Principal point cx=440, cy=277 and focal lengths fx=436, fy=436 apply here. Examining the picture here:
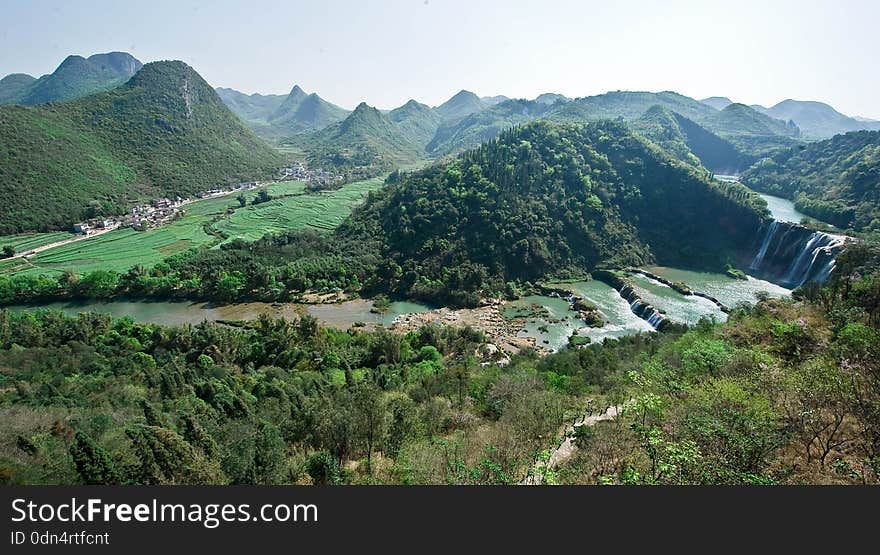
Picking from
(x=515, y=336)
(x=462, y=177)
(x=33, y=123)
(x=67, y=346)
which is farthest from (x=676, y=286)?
(x=33, y=123)

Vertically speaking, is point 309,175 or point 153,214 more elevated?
Result: point 309,175

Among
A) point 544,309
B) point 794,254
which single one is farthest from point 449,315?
point 794,254

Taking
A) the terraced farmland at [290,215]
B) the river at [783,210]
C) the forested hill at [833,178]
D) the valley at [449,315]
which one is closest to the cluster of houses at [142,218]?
the valley at [449,315]

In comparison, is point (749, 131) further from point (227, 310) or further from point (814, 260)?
point (227, 310)

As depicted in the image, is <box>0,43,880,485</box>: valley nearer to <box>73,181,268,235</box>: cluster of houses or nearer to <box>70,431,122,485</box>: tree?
<box>70,431,122,485</box>: tree

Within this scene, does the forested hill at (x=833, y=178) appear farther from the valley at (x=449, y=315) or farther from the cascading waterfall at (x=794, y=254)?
the cascading waterfall at (x=794, y=254)
